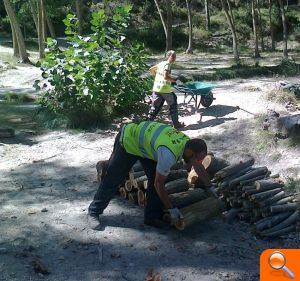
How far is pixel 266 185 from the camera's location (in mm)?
5875

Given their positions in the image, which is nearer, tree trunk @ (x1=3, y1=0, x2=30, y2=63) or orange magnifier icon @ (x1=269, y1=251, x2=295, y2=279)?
orange magnifier icon @ (x1=269, y1=251, x2=295, y2=279)

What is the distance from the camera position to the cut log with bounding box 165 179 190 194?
5863 millimetres

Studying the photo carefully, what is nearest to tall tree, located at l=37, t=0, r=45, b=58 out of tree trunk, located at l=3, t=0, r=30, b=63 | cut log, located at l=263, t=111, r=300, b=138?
tree trunk, located at l=3, t=0, r=30, b=63

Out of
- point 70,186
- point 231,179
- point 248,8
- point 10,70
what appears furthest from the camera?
point 248,8

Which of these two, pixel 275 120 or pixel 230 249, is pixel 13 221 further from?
pixel 275 120

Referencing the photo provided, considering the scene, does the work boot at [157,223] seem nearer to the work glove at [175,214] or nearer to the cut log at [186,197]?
the cut log at [186,197]

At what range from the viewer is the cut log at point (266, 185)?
5.77 m

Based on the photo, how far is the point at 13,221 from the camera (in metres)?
5.70

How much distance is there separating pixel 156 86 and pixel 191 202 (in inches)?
151

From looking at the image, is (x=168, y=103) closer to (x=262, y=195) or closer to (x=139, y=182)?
(x=139, y=182)

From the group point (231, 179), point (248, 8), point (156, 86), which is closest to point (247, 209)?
point (231, 179)

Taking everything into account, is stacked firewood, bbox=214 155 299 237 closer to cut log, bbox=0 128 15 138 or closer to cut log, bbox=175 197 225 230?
cut log, bbox=175 197 225 230

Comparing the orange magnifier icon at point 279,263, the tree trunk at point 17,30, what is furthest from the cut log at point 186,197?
the tree trunk at point 17,30

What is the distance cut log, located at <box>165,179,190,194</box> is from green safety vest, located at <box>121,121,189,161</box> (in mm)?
867
